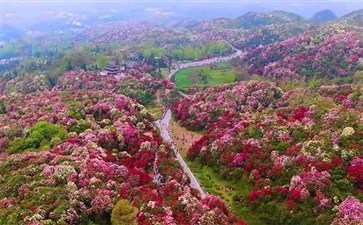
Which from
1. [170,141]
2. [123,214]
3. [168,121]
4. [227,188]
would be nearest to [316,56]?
[168,121]

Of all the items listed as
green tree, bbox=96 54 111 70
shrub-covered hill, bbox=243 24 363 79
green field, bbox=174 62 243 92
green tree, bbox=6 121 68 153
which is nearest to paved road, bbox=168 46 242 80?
green field, bbox=174 62 243 92

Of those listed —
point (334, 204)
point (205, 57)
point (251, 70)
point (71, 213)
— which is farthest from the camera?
point (205, 57)

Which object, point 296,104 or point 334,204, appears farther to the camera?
point 296,104

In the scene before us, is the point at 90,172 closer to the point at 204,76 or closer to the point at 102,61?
the point at 204,76

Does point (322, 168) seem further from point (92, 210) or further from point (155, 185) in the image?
point (92, 210)

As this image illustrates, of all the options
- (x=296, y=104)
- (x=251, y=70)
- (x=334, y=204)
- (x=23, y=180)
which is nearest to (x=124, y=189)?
(x=23, y=180)

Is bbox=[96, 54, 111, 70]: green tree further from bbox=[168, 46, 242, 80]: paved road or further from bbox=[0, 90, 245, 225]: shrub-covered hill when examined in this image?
bbox=[0, 90, 245, 225]: shrub-covered hill

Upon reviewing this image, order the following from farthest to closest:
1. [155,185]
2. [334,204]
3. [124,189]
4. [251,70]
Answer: [251,70]
[155,185]
[124,189]
[334,204]
